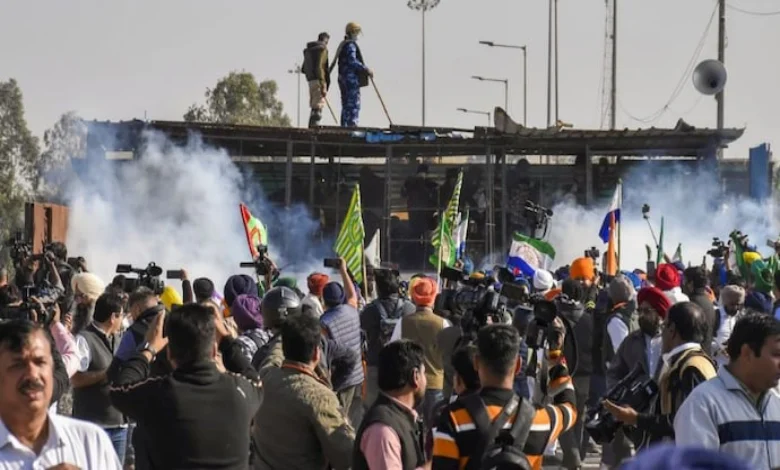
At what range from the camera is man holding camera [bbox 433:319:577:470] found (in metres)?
5.29

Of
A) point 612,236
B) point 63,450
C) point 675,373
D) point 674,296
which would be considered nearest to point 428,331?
point 674,296

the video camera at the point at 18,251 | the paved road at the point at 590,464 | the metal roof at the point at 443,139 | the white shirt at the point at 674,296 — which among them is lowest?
the paved road at the point at 590,464

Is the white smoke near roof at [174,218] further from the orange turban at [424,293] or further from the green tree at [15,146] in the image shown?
the green tree at [15,146]

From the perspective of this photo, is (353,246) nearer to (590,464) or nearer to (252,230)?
(252,230)

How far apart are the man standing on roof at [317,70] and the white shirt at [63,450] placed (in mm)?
22668

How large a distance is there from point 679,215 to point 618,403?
2222 centimetres

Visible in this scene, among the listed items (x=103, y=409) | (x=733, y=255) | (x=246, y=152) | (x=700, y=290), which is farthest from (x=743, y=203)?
(x=103, y=409)

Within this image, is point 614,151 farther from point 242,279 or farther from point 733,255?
point 242,279

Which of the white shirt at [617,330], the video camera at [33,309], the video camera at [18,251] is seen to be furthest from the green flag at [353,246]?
the video camera at [33,309]

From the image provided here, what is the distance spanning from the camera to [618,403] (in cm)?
641

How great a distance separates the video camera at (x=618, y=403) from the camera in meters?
6.21

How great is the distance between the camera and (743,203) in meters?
28.7

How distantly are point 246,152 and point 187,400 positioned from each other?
2470 centimetres

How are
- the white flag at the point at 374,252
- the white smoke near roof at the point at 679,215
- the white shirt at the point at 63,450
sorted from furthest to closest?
the white smoke near roof at the point at 679,215
the white flag at the point at 374,252
the white shirt at the point at 63,450
